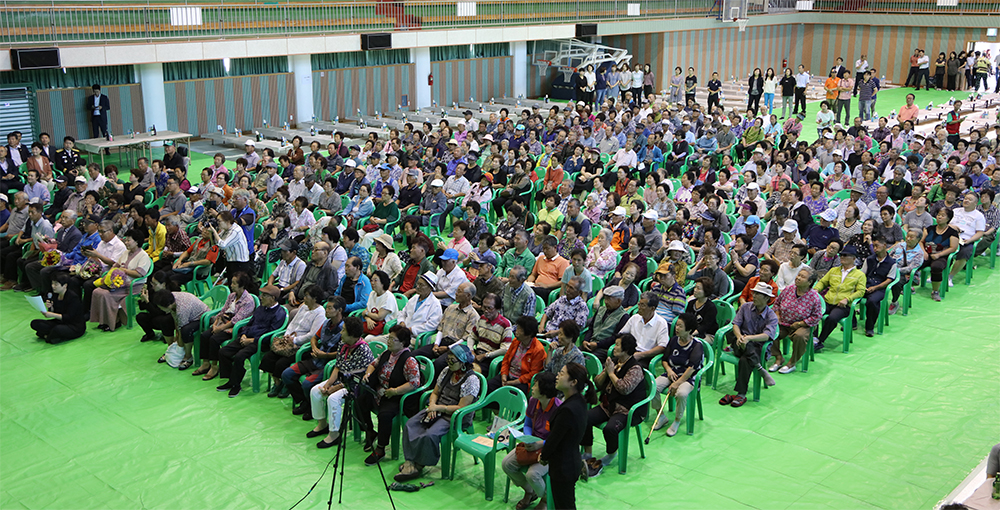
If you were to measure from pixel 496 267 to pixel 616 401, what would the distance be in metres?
3.49

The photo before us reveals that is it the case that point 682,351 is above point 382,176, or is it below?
below

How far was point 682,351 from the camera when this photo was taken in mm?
7715

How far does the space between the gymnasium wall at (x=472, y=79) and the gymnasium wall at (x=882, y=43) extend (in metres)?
15.0

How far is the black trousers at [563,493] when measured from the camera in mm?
6036

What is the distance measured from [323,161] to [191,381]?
670cm

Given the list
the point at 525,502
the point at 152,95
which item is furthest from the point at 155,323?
the point at 152,95

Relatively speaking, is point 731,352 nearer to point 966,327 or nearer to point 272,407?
point 966,327

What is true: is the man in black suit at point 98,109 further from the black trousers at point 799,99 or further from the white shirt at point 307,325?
the black trousers at point 799,99

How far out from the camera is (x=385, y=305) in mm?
8570

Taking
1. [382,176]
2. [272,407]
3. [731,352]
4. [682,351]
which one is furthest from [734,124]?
[272,407]

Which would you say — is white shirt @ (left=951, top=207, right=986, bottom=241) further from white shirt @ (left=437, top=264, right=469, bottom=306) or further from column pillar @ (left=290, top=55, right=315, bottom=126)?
column pillar @ (left=290, top=55, right=315, bottom=126)

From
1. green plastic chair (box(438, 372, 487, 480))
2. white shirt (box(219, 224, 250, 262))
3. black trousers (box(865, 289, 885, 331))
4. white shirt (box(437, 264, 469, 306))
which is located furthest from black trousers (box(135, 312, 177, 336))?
black trousers (box(865, 289, 885, 331))

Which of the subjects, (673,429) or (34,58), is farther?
(34,58)

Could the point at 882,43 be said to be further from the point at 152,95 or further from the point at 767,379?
the point at 767,379
